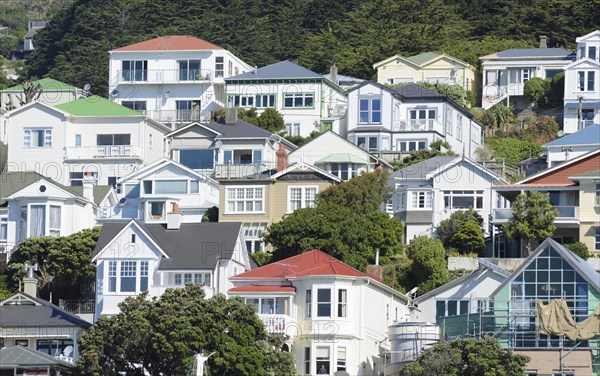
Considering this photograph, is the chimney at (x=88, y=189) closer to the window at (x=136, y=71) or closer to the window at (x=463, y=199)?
the window at (x=463, y=199)

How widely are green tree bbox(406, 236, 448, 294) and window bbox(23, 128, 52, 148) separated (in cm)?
2874

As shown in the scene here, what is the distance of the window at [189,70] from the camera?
112 metres

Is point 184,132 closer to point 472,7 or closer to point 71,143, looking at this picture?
point 71,143

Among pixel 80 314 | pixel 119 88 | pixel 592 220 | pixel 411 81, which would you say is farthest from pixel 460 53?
pixel 80 314

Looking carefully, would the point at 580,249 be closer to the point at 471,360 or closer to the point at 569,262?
the point at 569,262

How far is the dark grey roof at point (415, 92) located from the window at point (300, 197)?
18.5 m

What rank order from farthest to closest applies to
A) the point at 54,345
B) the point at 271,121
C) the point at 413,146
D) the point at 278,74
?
the point at 278,74
the point at 271,121
the point at 413,146
the point at 54,345

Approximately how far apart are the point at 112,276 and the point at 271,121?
30671 mm

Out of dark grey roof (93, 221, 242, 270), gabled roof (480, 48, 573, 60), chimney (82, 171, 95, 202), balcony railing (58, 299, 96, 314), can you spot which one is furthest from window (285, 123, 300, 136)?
balcony railing (58, 299, 96, 314)

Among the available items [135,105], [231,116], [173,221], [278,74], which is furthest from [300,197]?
[135,105]

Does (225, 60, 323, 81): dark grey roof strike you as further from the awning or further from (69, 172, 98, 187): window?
the awning

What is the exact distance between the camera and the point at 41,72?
507ft

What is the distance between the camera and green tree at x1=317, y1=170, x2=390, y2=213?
84.4 meters

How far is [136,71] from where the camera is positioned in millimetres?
113312
